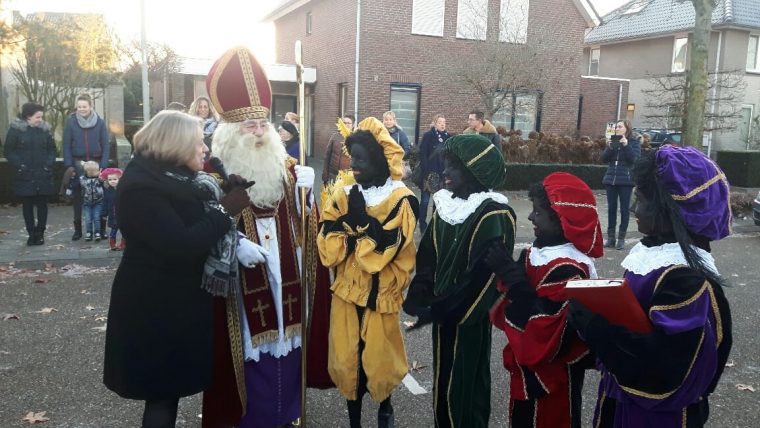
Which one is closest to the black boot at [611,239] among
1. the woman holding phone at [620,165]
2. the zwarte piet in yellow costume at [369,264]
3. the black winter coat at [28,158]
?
the woman holding phone at [620,165]

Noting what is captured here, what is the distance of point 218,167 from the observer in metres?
3.36

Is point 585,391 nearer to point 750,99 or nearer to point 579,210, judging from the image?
point 579,210

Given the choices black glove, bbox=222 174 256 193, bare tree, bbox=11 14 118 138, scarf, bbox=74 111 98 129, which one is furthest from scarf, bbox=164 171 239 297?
bare tree, bbox=11 14 118 138

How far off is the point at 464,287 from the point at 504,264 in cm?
26

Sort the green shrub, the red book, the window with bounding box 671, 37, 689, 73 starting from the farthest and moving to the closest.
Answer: the window with bounding box 671, 37, 689, 73
the green shrub
the red book

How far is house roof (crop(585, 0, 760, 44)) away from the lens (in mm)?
26016

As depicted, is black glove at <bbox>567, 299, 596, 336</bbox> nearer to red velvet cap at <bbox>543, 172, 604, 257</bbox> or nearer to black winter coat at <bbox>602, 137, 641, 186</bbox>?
red velvet cap at <bbox>543, 172, 604, 257</bbox>

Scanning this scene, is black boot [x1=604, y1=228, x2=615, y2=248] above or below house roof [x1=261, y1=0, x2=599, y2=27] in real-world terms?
below

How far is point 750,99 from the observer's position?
27.0m

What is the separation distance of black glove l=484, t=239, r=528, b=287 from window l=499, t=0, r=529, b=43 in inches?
650

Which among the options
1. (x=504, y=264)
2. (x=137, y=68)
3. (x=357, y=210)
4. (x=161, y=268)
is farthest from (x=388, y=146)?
(x=137, y=68)

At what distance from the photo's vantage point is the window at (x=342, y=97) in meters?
21.2

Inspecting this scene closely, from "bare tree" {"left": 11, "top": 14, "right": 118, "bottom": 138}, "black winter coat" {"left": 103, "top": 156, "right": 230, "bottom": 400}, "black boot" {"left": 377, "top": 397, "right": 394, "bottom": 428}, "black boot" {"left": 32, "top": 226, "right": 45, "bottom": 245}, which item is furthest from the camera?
"bare tree" {"left": 11, "top": 14, "right": 118, "bottom": 138}

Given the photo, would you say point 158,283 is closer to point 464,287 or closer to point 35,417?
point 464,287
